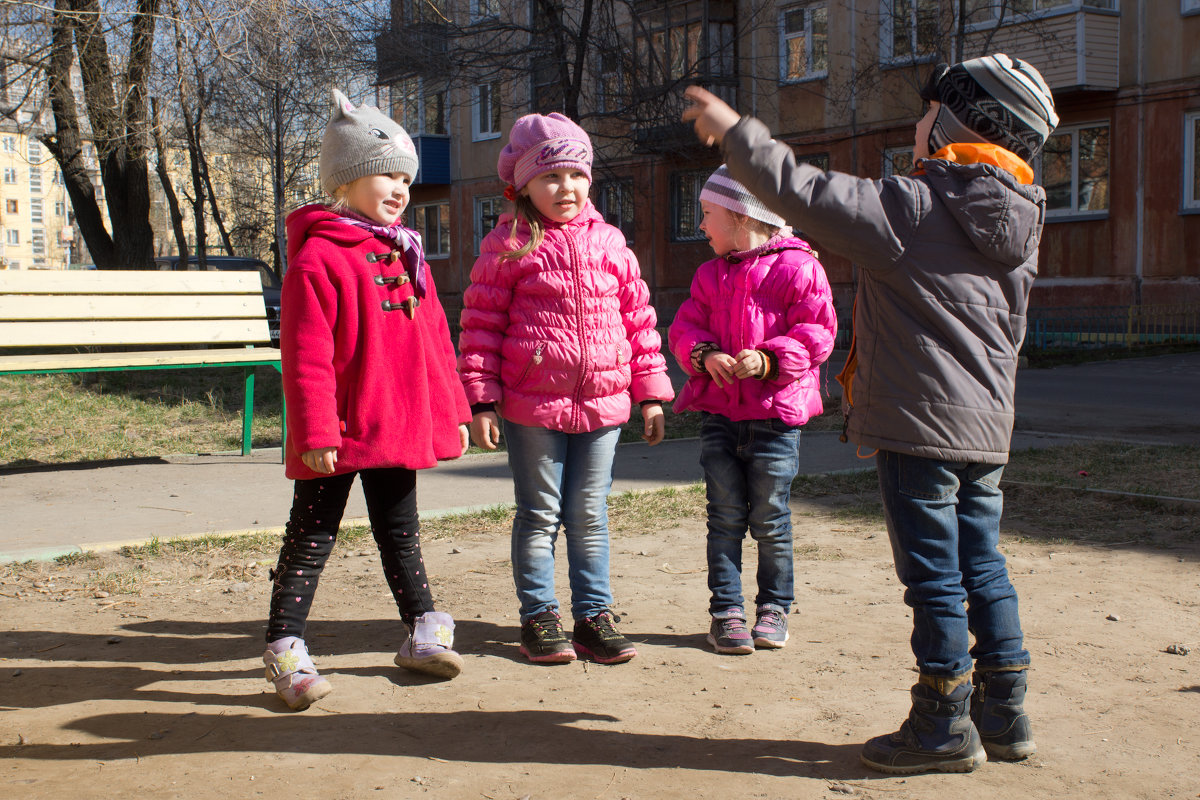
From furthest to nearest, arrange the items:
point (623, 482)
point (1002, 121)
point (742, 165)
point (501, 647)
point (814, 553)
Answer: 1. point (623, 482)
2. point (814, 553)
3. point (501, 647)
4. point (1002, 121)
5. point (742, 165)

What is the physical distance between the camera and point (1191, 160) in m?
17.9

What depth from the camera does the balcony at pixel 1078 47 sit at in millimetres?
18219

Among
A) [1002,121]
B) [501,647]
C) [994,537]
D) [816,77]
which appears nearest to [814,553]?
[501,647]

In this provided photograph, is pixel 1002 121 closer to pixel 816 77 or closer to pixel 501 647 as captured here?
pixel 501 647

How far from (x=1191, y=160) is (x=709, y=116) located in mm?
18392

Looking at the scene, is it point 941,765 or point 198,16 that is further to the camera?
point 198,16

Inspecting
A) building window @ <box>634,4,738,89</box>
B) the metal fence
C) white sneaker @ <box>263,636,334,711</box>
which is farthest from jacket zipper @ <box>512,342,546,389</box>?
building window @ <box>634,4,738,89</box>

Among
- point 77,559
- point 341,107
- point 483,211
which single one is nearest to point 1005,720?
point 341,107

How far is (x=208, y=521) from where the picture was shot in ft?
16.9

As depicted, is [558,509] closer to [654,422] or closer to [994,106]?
[654,422]

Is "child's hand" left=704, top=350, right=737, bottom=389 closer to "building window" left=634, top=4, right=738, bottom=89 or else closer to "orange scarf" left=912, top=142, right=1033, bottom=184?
"orange scarf" left=912, top=142, right=1033, bottom=184

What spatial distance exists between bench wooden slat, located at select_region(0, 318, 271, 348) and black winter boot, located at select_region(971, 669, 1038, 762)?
17.6 ft

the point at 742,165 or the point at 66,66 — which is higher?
the point at 66,66

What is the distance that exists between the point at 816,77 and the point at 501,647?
21.2m
